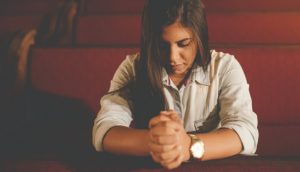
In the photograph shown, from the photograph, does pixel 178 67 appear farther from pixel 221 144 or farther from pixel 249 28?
pixel 249 28

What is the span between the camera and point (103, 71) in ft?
3.42

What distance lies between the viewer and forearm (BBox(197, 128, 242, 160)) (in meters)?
0.56

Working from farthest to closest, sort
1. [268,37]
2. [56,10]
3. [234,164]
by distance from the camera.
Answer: [56,10] → [268,37] → [234,164]

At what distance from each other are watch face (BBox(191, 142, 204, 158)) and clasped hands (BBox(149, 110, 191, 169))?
26 mm

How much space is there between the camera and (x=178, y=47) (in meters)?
0.67

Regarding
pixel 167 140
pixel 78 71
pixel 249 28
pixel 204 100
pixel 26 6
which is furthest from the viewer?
pixel 26 6

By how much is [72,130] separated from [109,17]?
53 centimetres

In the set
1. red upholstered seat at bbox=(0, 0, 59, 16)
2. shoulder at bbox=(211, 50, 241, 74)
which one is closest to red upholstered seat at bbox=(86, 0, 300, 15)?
red upholstered seat at bbox=(0, 0, 59, 16)

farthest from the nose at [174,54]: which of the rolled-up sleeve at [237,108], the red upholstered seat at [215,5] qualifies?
the red upholstered seat at [215,5]

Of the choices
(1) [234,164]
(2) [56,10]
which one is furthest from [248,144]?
(2) [56,10]

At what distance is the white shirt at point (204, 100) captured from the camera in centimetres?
64

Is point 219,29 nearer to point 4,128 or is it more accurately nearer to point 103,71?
point 103,71

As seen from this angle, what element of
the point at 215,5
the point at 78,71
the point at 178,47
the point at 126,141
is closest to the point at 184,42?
the point at 178,47

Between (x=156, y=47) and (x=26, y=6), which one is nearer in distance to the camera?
(x=156, y=47)
